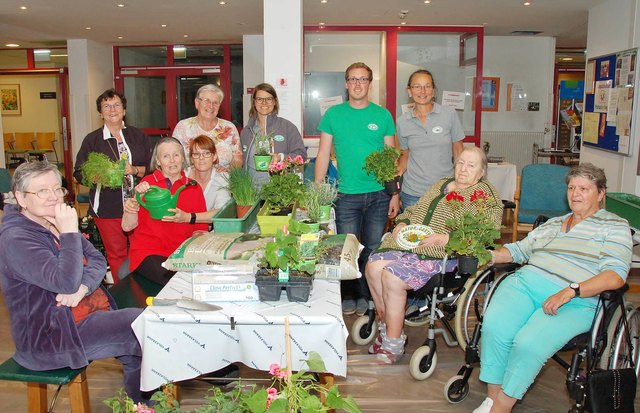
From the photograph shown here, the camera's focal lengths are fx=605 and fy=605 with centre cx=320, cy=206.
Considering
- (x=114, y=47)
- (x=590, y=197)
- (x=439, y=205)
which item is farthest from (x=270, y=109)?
(x=114, y=47)

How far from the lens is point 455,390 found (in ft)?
10.4

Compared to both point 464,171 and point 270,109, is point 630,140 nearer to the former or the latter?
point 464,171

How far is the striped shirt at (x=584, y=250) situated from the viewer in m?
2.84

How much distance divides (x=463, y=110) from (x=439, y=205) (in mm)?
6276

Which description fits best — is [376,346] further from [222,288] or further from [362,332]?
[222,288]

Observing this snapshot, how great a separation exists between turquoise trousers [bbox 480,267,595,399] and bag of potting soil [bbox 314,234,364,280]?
2.52ft

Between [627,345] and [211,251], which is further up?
[211,251]

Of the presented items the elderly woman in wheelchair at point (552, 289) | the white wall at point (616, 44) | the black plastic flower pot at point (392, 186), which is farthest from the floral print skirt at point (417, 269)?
the white wall at point (616, 44)

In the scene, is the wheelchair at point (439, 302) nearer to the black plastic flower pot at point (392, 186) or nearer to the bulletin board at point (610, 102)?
Result: the black plastic flower pot at point (392, 186)

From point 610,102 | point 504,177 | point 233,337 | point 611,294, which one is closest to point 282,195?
point 233,337

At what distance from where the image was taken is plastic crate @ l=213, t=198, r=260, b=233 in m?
3.11

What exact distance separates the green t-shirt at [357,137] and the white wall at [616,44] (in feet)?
11.1

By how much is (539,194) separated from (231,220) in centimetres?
362

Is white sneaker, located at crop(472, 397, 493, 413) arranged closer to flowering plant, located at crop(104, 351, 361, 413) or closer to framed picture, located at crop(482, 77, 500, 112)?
flowering plant, located at crop(104, 351, 361, 413)
